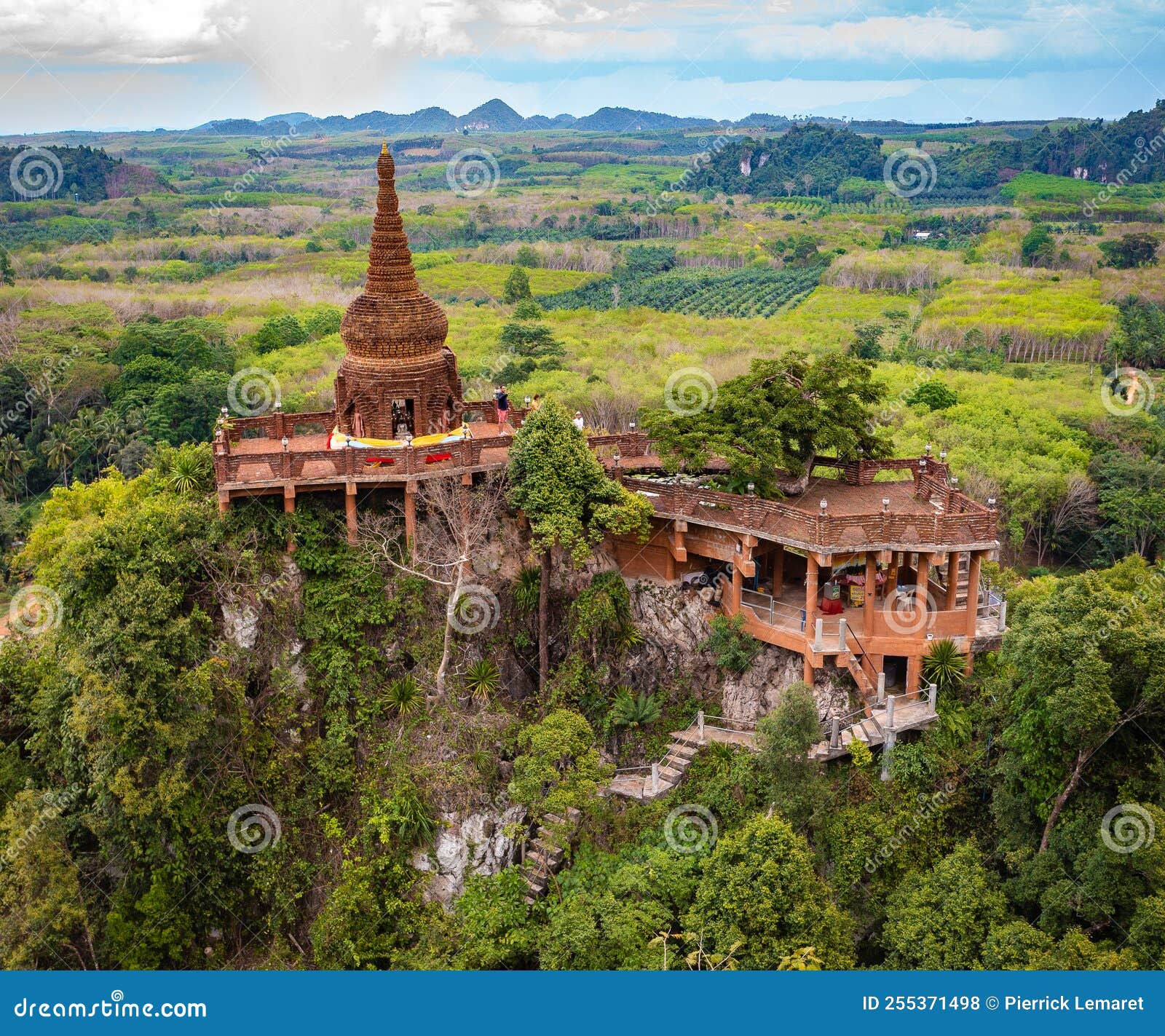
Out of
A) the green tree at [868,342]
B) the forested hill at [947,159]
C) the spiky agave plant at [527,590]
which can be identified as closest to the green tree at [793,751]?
the spiky agave plant at [527,590]

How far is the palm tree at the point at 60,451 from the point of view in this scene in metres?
59.5

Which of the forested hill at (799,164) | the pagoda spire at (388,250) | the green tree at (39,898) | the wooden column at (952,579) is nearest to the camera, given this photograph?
the green tree at (39,898)

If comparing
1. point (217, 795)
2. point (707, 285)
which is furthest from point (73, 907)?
point (707, 285)

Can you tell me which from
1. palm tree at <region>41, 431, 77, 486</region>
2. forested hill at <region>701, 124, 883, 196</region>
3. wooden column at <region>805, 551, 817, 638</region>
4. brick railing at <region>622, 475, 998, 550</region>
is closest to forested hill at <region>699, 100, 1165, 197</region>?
forested hill at <region>701, 124, 883, 196</region>

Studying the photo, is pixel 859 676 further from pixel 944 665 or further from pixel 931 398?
pixel 931 398

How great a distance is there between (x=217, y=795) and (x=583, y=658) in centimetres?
803

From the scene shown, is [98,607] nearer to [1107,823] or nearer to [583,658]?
[583,658]

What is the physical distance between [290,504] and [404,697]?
4746 mm

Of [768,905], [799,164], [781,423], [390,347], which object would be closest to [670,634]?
[781,423]

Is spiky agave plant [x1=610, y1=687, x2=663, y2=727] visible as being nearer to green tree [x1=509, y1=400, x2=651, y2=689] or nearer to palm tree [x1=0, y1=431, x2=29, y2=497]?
green tree [x1=509, y1=400, x2=651, y2=689]

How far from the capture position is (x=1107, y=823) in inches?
834

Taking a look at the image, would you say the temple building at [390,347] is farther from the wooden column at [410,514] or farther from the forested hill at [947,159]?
the forested hill at [947,159]

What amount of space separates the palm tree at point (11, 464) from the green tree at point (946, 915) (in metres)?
50.9

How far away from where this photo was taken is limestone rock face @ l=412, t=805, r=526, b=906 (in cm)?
2447
